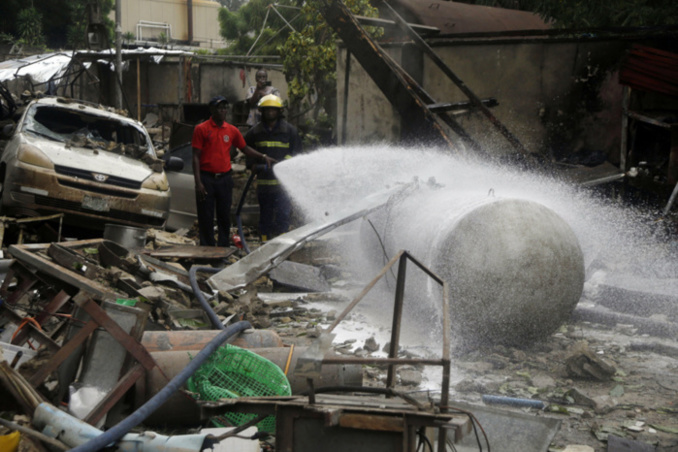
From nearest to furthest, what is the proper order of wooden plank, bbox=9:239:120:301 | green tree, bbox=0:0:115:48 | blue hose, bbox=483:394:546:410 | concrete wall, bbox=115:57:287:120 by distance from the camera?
1. wooden plank, bbox=9:239:120:301
2. blue hose, bbox=483:394:546:410
3. concrete wall, bbox=115:57:287:120
4. green tree, bbox=0:0:115:48

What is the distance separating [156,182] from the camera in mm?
9492

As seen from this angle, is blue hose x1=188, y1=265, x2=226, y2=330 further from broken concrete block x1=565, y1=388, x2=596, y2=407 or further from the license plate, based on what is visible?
the license plate

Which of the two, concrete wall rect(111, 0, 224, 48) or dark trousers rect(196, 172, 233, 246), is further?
concrete wall rect(111, 0, 224, 48)

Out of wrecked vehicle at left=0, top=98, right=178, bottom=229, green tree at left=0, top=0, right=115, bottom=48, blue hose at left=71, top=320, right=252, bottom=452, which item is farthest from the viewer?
green tree at left=0, top=0, right=115, bottom=48

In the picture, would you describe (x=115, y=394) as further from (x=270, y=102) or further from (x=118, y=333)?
(x=270, y=102)

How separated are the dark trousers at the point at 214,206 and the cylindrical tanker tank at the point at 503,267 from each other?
12.0ft

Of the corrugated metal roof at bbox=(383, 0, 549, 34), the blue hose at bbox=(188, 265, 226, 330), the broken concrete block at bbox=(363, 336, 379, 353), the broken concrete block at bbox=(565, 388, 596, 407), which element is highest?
the corrugated metal roof at bbox=(383, 0, 549, 34)

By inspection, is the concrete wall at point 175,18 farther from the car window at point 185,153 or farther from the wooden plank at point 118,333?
the wooden plank at point 118,333

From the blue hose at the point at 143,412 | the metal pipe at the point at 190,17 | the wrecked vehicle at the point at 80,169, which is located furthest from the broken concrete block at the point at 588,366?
the metal pipe at the point at 190,17

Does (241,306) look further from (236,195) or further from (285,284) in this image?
(236,195)

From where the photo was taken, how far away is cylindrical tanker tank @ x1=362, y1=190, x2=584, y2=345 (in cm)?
607

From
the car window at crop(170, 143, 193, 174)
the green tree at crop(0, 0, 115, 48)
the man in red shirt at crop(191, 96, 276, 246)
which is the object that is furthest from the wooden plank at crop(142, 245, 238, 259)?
the green tree at crop(0, 0, 115, 48)

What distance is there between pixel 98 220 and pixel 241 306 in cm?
332

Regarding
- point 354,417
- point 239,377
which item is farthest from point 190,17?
point 354,417
